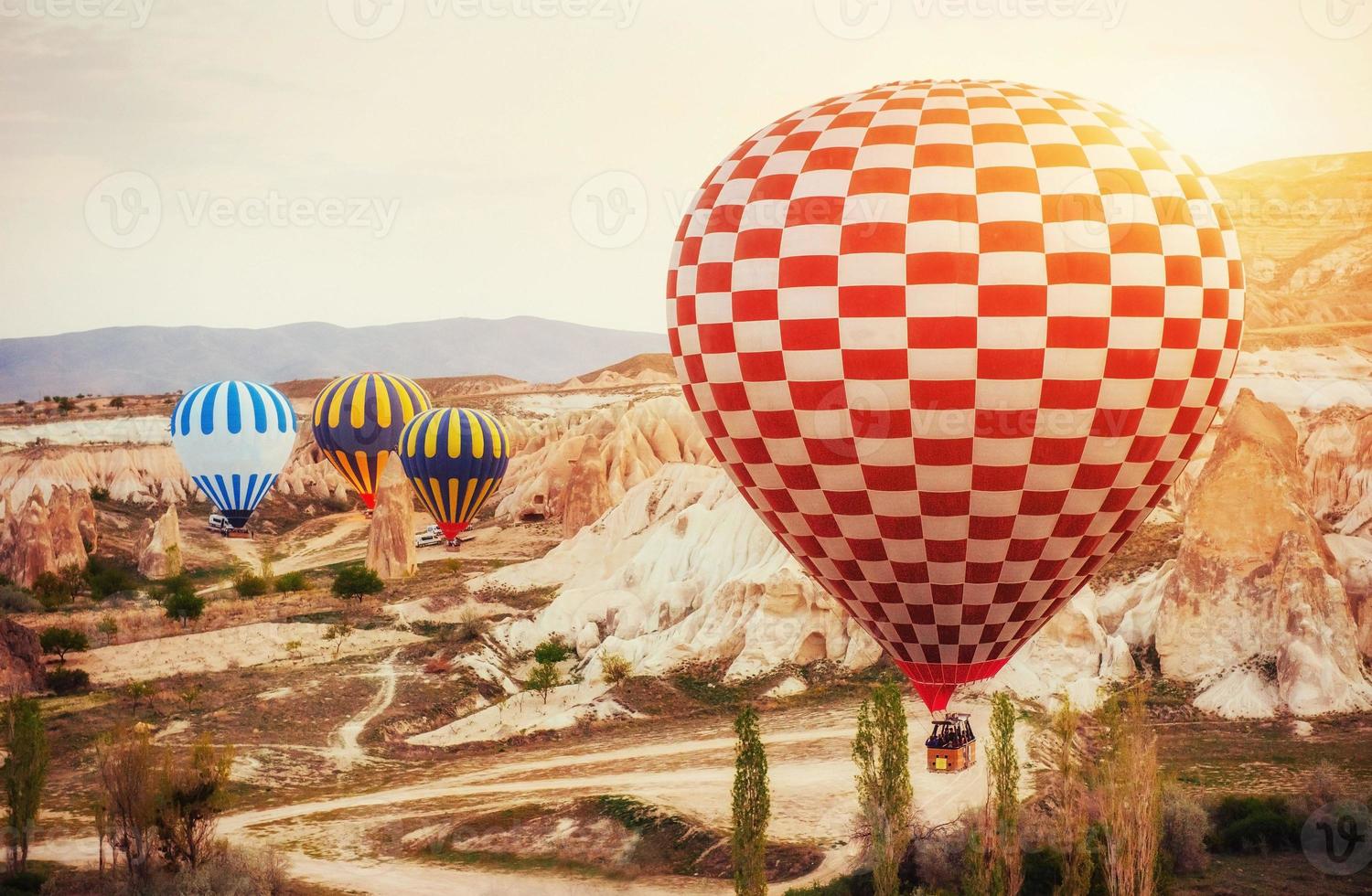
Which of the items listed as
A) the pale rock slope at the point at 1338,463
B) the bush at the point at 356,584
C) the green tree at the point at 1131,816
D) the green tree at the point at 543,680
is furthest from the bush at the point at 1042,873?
the bush at the point at 356,584

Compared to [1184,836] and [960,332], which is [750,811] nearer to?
[960,332]

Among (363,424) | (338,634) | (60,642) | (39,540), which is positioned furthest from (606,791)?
(363,424)

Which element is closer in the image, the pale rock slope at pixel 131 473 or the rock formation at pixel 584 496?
the rock formation at pixel 584 496

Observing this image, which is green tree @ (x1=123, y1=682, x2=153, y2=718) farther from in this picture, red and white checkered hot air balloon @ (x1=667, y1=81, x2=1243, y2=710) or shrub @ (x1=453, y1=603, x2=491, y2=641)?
red and white checkered hot air balloon @ (x1=667, y1=81, x2=1243, y2=710)

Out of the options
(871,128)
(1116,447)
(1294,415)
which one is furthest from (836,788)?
(1294,415)

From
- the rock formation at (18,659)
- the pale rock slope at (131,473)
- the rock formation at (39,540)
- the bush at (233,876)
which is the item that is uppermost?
the pale rock slope at (131,473)

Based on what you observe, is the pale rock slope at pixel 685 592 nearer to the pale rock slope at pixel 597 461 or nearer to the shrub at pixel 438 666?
the shrub at pixel 438 666

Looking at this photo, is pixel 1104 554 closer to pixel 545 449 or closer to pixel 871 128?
pixel 871 128
